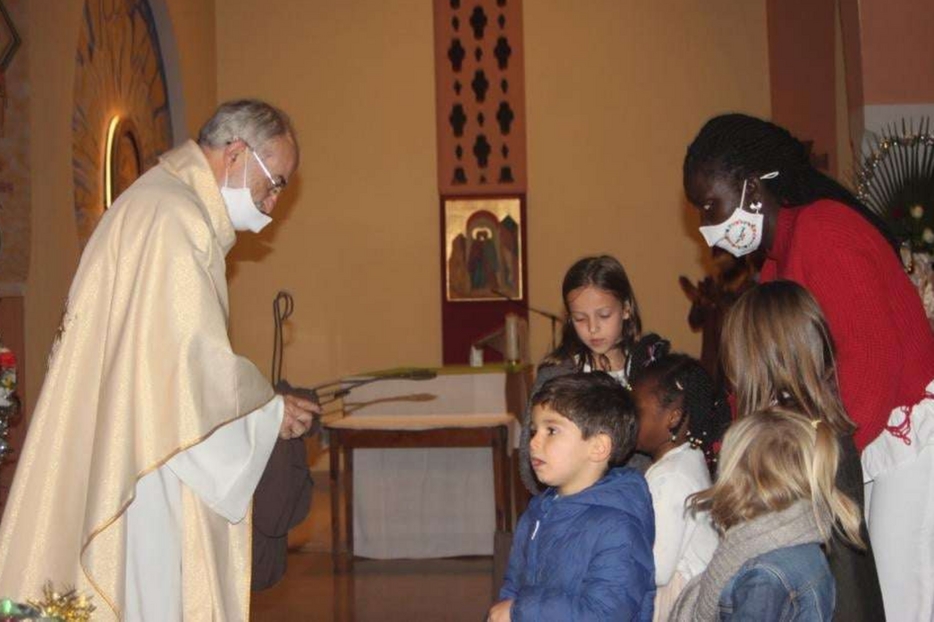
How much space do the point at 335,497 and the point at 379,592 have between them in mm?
979

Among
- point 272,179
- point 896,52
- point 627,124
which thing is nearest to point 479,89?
point 627,124

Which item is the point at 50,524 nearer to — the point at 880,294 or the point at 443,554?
the point at 880,294

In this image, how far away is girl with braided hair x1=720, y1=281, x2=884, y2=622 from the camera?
312cm

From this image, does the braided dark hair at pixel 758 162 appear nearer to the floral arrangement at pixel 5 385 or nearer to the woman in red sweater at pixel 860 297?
the woman in red sweater at pixel 860 297

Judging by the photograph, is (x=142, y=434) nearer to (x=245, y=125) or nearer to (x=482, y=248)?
(x=245, y=125)

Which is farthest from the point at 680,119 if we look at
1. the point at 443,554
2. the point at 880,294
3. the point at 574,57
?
the point at 880,294

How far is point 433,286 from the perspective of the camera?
12422mm

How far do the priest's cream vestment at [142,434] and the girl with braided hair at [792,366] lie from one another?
4.40 feet

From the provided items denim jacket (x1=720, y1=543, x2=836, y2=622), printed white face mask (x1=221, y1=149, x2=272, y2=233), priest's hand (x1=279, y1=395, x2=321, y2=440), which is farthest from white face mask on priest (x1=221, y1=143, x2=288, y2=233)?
denim jacket (x1=720, y1=543, x2=836, y2=622)

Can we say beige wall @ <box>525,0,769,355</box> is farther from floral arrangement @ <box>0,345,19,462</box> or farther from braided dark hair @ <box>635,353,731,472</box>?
braided dark hair @ <box>635,353,731,472</box>

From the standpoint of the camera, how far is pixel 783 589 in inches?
112

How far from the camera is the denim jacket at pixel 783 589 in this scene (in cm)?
284

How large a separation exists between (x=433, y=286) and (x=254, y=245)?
1600 mm

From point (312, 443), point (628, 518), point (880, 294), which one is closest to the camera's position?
point (628, 518)
